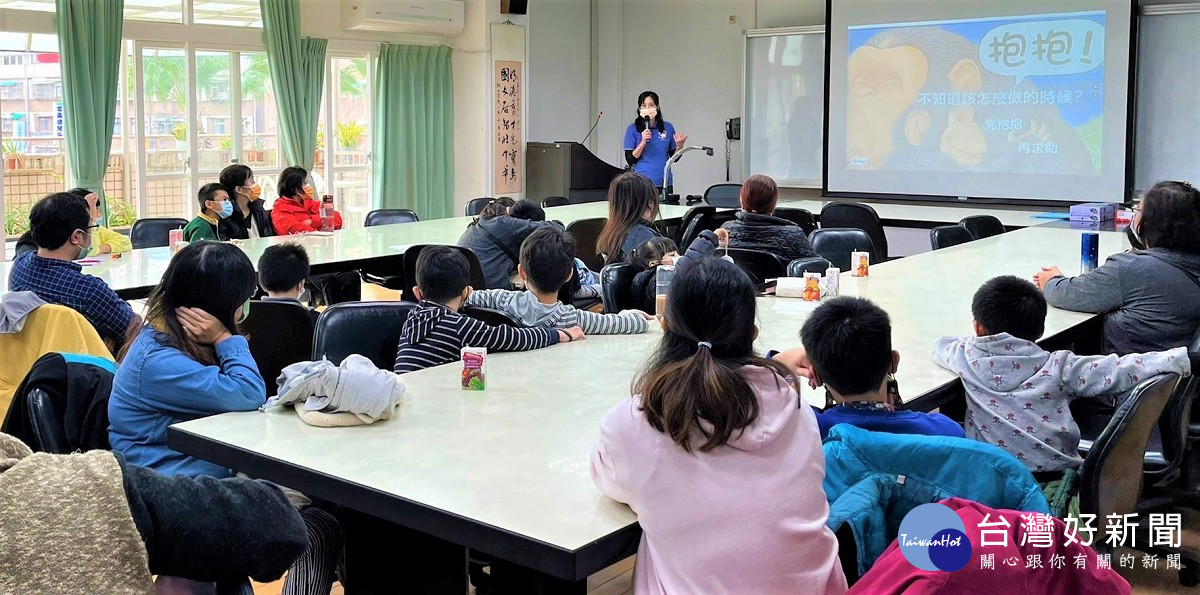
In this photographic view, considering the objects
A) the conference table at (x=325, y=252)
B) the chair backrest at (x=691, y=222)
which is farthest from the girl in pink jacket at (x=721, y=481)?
the chair backrest at (x=691, y=222)

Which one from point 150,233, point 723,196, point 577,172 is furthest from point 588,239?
point 577,172

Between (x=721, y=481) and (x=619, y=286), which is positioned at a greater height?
(x=619, y=286)

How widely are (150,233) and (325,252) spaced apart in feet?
4.06

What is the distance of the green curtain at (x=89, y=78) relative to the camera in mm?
7426

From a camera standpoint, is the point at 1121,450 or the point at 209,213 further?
the point at 209,213

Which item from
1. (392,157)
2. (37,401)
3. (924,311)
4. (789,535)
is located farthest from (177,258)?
(392,157)

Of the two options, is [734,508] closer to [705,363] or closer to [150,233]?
[705,363]

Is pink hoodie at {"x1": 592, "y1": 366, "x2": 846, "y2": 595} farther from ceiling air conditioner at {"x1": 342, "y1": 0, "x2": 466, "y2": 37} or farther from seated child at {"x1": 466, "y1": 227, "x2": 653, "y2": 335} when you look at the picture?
ceiling air conditioner at {"x1": 342, "y1": 0, "x2": 466, "y2": 37}

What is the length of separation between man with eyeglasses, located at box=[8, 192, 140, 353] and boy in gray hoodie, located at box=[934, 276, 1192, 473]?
255 cm

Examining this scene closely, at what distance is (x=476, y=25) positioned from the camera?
32.9 feet

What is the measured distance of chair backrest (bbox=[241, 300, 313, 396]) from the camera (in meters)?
3.37

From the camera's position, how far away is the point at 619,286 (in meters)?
4.07

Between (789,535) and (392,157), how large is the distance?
8.48 metres

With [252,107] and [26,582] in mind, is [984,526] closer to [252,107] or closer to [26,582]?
[26,582]
